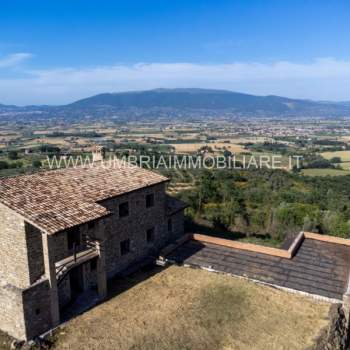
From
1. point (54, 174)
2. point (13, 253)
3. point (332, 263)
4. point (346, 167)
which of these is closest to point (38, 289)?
point (13, 253)

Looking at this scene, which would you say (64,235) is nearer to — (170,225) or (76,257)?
(76,257)

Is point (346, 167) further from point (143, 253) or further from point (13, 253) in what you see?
point (13, 253)

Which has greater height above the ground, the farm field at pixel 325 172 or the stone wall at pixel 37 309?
the stone wall at pixel 37 309

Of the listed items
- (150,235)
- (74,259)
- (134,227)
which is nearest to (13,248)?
(74,259)

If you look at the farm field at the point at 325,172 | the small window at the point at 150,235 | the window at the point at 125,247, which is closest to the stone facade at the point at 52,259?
the window at the point at 125,247

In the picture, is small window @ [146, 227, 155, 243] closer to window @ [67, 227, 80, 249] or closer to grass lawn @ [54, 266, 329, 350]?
grass lawn @ [54, 266, 329, 350]

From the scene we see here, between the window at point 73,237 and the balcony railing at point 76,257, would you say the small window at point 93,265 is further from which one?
the window at point 73,237
